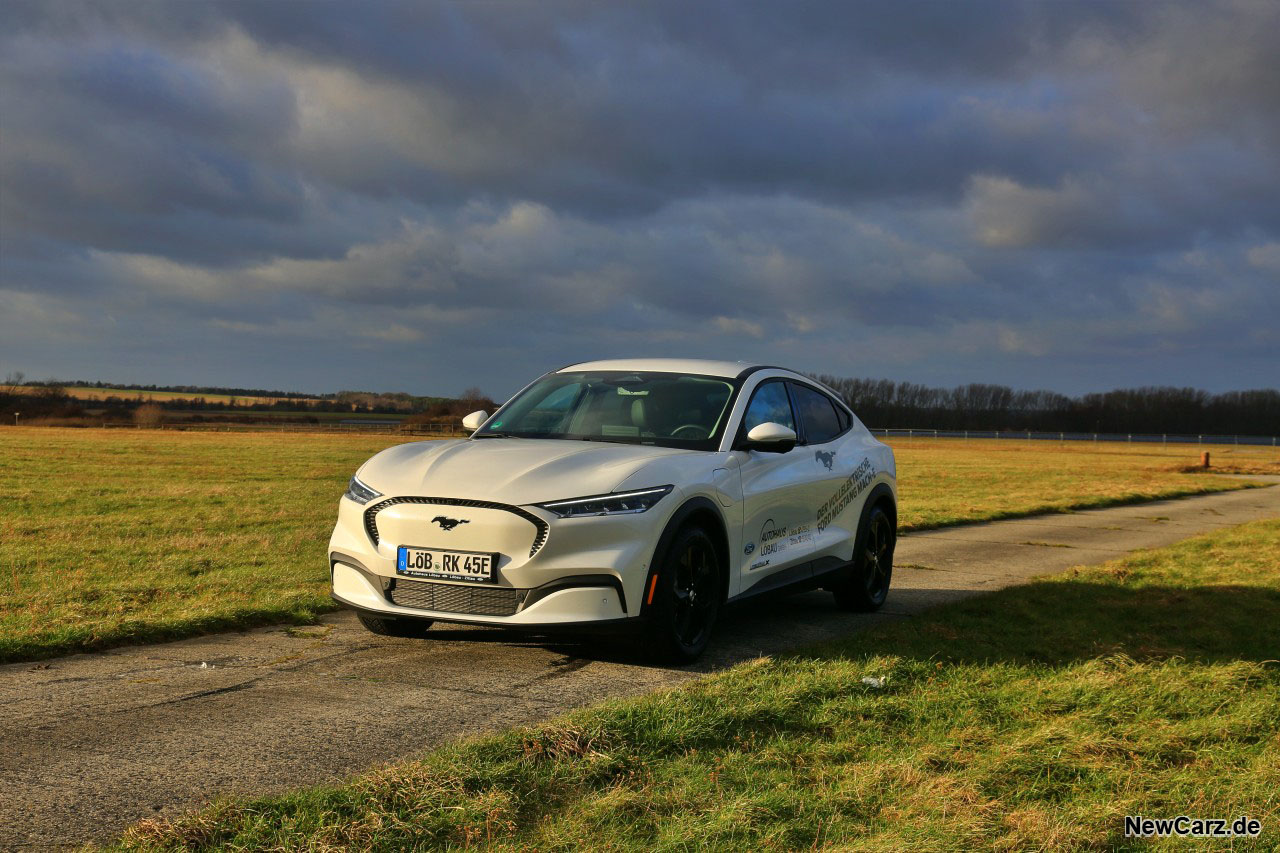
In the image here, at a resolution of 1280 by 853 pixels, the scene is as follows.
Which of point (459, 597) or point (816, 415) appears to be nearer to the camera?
point (459, 597)

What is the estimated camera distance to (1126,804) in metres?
3.79

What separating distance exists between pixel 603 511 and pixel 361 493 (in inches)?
55.2

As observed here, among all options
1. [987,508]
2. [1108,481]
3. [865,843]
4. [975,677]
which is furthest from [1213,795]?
[1108,481]

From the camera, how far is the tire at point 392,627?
627cm

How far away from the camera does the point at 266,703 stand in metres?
4.97

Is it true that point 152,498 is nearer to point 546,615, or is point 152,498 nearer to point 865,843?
point 546,615

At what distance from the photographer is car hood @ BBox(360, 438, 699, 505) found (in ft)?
18.2

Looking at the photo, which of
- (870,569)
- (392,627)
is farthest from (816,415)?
(392,627)

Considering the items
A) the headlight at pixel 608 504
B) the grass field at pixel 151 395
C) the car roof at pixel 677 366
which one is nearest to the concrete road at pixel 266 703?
the headlight at pixel 608 504

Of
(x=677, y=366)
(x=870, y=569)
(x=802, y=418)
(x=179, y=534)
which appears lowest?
(x=179, y=534)

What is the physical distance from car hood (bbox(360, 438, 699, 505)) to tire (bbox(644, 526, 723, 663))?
507 millimetres

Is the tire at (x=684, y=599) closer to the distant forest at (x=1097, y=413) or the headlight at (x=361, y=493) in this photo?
the headlight at (x=361, y=493)

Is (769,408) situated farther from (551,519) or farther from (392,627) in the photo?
(392,627)

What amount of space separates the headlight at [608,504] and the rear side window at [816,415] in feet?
7.70
